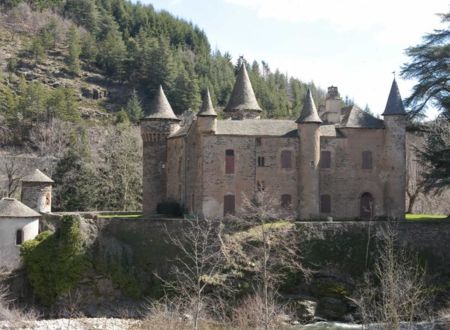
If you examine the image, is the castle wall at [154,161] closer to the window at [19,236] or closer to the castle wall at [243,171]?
the castle wall at [243,171]

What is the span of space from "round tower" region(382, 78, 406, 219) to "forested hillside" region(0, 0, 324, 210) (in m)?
24.3

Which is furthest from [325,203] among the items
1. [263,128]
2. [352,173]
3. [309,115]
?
[263,128]

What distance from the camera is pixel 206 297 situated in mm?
36438

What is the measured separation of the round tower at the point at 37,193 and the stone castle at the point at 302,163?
350 inches

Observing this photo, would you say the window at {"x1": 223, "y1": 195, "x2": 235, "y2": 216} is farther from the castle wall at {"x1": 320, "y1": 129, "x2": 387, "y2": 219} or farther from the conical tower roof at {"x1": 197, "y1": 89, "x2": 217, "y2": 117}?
the castle wall at {"x1": 320, "y1": 129, "x2": 387, "y2": 219}

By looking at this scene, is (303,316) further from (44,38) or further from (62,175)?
(44,38)

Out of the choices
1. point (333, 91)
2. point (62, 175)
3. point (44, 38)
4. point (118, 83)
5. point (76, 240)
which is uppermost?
point (44, 38)

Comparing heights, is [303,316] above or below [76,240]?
below

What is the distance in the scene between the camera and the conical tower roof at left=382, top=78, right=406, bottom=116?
152 feet

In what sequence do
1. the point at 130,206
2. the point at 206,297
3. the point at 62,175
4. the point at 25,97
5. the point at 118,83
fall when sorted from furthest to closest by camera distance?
the point at 118,83, the point at 25,97, the point at 130,206, the point at 62,175, the point at 206,297

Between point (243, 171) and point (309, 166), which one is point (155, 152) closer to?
point (243, 171)

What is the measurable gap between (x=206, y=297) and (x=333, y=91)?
64.6 ft

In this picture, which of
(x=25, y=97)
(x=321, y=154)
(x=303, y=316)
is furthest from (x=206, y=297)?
(x=25, y=97)

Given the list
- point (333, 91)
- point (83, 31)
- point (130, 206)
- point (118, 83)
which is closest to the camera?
point (333, 91)
